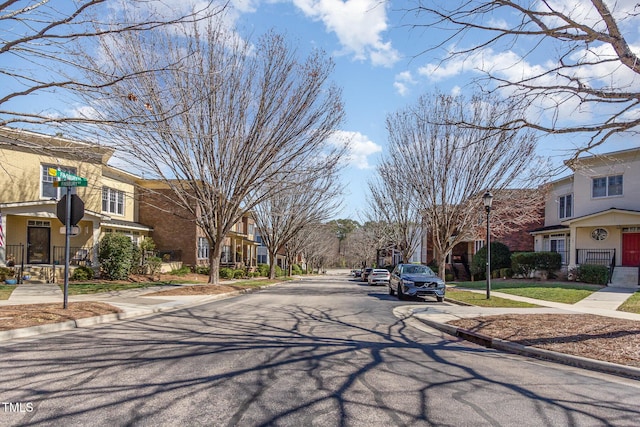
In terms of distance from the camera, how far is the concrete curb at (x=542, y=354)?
7.00 m

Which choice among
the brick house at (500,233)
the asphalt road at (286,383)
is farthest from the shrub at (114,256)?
the brick house at (500,233)

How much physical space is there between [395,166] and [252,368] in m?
21.3

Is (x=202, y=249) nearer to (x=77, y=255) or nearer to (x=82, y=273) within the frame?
(x=77, y=255)

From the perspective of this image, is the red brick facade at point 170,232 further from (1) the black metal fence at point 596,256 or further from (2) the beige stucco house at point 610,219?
(1) the black metal fence at point 596,256

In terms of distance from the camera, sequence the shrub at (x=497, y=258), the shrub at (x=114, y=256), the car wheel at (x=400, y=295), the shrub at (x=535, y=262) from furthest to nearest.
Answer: the shrub at (x=497, y=258) < the shrub at (x=535, y=262) < the shrub at (x=114, y=256) < the car wheel at (x=400, y=295)

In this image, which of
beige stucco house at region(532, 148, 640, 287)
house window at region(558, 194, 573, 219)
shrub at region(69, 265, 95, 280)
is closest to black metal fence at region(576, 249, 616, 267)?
beige stucco house at region(532, 148, 640, 287)

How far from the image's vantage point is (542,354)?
815 centimetres

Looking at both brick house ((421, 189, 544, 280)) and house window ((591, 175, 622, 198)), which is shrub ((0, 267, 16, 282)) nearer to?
brick house ((421, 189, 544, 280))

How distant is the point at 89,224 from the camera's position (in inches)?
1043

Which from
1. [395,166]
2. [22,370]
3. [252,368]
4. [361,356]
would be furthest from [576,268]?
[22,370]

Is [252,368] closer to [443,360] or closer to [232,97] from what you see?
[443,360]

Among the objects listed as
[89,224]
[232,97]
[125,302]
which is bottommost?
[125,302]

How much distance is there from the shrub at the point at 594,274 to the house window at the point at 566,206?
7.91 m

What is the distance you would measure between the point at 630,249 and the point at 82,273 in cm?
3008
